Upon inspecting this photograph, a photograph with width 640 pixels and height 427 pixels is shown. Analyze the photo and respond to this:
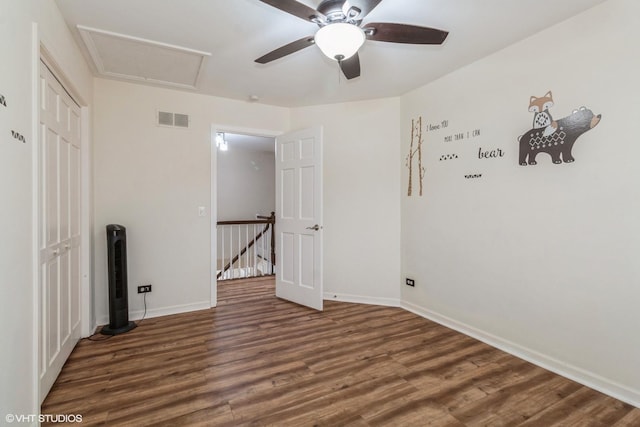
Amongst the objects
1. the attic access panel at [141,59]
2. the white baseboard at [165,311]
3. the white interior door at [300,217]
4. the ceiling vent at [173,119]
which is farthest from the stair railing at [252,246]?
the attic access panel at [141,59]

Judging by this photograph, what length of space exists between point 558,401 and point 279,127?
12.7ft

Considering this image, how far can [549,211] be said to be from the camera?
2.30 meters

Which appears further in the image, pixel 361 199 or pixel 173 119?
pixel 361 199

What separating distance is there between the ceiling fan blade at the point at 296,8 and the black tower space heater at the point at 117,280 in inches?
99.7

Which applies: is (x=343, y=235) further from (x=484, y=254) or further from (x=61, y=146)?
(x=61, y=146)

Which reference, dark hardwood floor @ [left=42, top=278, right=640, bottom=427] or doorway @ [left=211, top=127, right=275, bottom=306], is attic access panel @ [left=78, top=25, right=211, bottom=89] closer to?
dark hardwood floor @ [left=42, top=278, right=640, bottom=427]

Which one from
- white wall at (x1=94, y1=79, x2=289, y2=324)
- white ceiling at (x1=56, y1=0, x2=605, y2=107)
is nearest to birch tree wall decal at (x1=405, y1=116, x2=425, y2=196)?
white ceiling at (x1=56, y1=0, x2=605, y2=107)

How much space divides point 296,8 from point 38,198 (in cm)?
177

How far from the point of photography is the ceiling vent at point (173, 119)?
3.37 metres

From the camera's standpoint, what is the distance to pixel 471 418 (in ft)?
5.76

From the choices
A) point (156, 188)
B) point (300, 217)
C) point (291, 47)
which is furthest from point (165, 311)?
point (291, 47)

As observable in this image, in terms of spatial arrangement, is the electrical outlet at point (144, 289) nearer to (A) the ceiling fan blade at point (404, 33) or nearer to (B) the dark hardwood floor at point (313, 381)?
(B) the dark hardwood floor at point (313, 381)

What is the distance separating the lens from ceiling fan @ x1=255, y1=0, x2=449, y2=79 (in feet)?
5.40

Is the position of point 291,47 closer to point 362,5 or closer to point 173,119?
point 362,5
